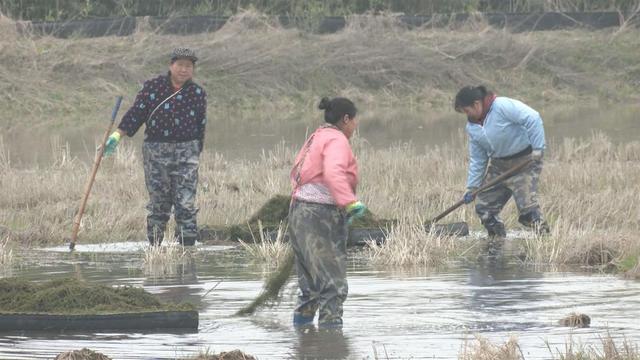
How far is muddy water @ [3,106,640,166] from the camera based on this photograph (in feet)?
81.7

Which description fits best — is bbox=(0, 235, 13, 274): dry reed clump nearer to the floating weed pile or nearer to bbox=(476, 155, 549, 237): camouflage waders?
the floating weed pile

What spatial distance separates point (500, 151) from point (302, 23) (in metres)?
25.8

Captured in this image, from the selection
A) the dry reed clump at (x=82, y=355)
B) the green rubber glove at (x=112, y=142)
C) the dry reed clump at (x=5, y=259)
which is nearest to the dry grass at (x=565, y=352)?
the dry reed clump at (x=82, y=355)

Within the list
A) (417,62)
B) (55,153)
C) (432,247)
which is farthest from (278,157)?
(417,62)

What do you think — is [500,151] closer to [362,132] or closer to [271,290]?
[271,290]

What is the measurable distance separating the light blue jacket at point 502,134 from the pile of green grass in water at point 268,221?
0.96m

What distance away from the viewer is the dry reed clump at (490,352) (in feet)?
25.2

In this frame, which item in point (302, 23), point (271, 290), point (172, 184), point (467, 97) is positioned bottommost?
point (271, 290)

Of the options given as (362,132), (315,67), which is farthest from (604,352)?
(315,67)

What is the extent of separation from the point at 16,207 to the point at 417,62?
2217 centimetres

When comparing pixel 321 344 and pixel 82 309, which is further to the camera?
pixel 82 309

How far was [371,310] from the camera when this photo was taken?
33.4ft

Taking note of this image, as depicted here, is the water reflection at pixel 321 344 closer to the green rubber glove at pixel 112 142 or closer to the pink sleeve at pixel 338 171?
the pink sleeve at pixel 338 171

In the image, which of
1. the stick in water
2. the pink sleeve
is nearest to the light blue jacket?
the stick in water
